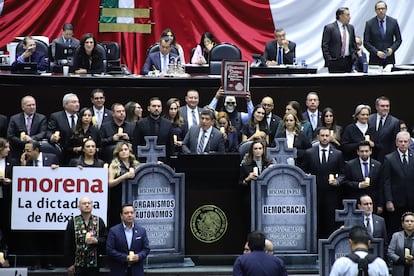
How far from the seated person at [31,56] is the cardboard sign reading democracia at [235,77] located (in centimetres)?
349

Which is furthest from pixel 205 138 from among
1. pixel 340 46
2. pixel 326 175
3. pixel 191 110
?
pixel 340 46

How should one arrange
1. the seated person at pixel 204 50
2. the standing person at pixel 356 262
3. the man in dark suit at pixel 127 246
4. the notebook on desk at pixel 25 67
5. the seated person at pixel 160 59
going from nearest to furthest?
the standing person at pixel 356 262 → the man in dark suit at pixel 127 246 → the notebook on desk at pixel 25 67 → the seated person at pixel 160 59 → the seated person at pixel 204 50

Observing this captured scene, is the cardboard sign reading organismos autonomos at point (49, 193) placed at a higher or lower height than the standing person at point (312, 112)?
lower

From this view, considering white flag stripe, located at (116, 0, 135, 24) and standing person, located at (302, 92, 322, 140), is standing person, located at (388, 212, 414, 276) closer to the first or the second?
standing person, located at (302, 92, 322, 140)

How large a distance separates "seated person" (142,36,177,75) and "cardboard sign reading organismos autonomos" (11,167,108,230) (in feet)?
14.9

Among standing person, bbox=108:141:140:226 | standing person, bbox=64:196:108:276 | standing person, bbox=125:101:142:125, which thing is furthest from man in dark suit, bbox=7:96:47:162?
standing person, bbox=64:196:108:276

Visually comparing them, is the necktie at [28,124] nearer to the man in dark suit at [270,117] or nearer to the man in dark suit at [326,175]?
the man in dark suit at [270,117]

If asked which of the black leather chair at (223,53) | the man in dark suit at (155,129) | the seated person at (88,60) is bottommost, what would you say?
the man in dark suit at (155,129)

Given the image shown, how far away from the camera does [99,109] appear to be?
61.7ft

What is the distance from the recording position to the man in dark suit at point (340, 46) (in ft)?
69.1

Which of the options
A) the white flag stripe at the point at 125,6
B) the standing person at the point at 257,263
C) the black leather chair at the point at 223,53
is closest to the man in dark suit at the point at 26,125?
the black leather chair at the point at 223,53

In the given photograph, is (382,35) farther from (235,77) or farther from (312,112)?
(235,77)

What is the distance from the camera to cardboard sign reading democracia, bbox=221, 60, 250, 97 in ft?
→ 62.0

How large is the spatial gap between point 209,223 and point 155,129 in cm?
162
